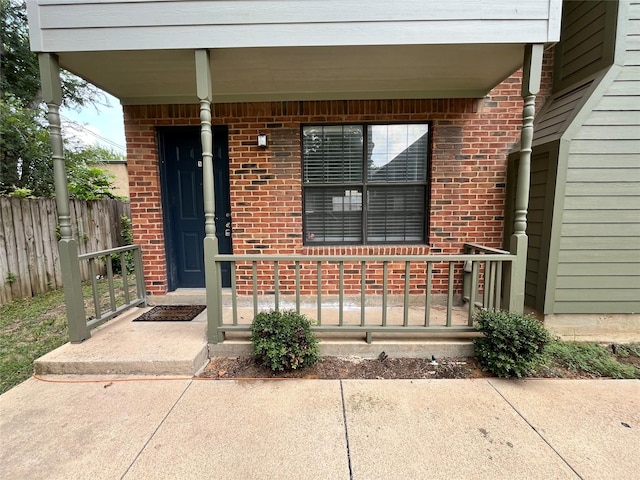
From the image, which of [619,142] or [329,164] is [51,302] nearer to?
[329,164]

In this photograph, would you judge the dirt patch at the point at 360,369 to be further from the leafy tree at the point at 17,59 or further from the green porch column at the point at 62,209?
the leafy tree at the point at 17,59

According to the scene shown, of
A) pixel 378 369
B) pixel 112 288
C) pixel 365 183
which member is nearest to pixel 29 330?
pixel 112 288

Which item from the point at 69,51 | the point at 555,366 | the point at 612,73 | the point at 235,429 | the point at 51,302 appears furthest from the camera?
the point at 51,302

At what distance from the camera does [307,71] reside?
299cm

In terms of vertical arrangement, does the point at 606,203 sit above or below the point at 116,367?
above

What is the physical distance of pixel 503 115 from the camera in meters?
3.61

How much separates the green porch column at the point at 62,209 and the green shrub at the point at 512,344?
3713mm

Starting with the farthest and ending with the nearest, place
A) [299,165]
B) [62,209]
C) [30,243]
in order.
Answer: [30,243] < [299,165] < [62,209]

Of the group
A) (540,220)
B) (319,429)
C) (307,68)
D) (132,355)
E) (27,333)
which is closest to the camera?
(319,429)

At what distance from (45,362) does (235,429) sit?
188 centimetres

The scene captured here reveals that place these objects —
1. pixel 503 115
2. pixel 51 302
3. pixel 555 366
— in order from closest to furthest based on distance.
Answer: pixel 555 366 → pixel 503 115 → pixel 51 302

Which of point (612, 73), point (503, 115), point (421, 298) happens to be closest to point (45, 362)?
point (421, 298)

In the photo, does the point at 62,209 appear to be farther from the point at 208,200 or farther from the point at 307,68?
the point at 307,68

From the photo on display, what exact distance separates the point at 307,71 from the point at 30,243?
503cm
